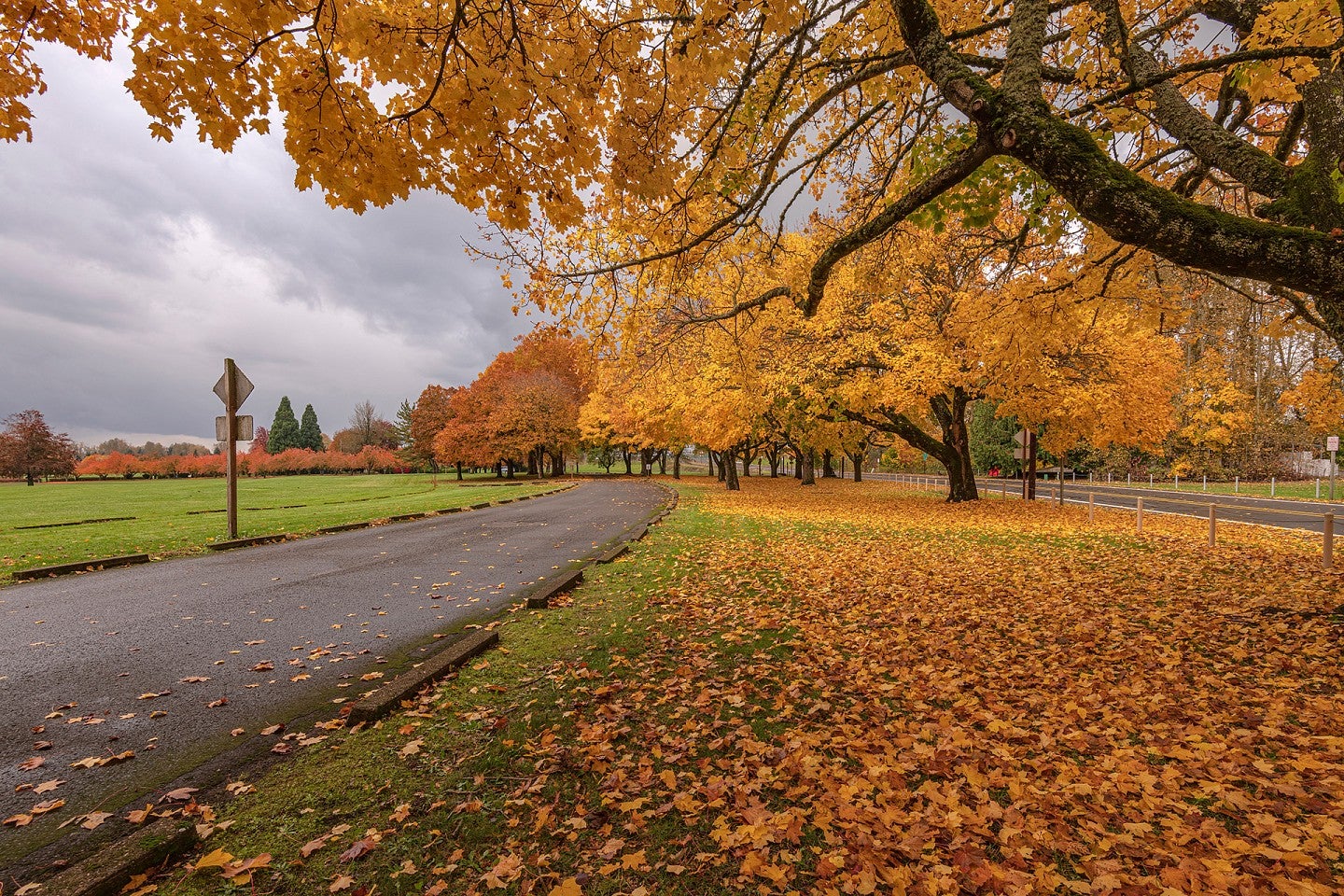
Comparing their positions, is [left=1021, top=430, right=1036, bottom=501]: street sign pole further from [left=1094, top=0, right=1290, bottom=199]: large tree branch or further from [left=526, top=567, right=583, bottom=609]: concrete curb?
[left=526, top=567, right=583, bottom=609]: concrete curb

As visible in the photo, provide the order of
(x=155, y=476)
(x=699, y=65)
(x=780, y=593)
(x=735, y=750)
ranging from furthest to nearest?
(x=155, y=476)
(x=780, y=593)
(x=699, y=65)
(x=735, y=750)

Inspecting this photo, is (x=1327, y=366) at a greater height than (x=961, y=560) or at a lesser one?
greater

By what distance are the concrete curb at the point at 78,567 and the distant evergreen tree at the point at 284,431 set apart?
3729 inches

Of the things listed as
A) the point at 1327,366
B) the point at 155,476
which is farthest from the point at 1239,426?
the point at 155,476

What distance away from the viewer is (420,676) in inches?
162

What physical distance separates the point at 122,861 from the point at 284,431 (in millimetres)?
107110

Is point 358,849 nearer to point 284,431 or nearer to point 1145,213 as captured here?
point 1145,213

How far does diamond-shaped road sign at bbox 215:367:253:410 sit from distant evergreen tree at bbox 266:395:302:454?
3622 inches

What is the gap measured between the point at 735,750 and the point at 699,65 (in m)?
5.10

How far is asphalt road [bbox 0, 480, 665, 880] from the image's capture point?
3.06 metres

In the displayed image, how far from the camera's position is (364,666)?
4.51 meters

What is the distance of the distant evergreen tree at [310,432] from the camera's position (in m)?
91.1

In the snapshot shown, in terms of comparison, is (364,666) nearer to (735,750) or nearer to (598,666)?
(598,666)

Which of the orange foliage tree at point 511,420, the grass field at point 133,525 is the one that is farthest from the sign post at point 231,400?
the orange foliage tree at point 511,420
